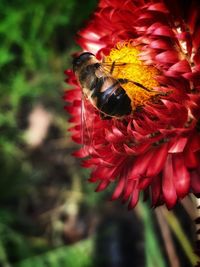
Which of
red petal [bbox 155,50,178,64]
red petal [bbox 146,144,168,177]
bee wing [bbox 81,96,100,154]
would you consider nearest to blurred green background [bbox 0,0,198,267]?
bee wing [bbox 81,96,100,154]

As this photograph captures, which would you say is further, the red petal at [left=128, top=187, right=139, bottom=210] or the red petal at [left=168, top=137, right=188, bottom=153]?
the red petal at [left=128, top=187, right=139, bottom=210]

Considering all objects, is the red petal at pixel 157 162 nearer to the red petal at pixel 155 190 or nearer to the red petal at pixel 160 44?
the red petal at pixel 155 190

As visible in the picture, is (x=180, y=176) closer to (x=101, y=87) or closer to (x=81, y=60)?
(x=101, y=87)

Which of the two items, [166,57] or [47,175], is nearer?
[166,57]

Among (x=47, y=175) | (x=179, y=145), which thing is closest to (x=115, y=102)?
(x=179, y=145)

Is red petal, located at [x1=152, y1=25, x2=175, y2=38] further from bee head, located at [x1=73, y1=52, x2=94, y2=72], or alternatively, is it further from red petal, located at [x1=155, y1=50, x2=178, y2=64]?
bee head, located at [x1=73, y1=52, x2=94, y2=72]

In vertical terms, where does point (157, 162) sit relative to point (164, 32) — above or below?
below

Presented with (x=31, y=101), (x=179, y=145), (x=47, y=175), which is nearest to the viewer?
Result: (x=179, y=145)

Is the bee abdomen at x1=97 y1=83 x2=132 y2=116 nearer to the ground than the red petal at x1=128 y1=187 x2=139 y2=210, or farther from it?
farther from it

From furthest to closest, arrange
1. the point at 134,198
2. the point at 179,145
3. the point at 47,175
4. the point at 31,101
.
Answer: the point at 47,175
the point at 31,101
the point at 134,198
the point at 179,145
